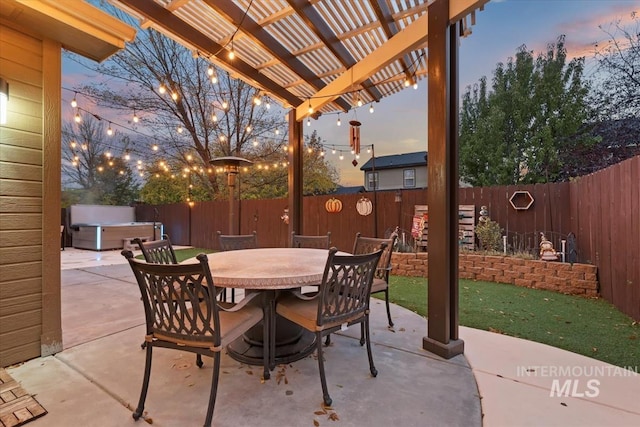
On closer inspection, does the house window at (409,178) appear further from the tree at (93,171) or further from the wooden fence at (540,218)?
the tree at (93,171)

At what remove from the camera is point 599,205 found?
3686 mm

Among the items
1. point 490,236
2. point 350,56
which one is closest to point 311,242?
point 350,56

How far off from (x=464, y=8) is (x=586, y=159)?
9.40 m

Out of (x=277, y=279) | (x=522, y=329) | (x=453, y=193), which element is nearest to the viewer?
(x=277, y=279)

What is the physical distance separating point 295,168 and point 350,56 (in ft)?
5.43

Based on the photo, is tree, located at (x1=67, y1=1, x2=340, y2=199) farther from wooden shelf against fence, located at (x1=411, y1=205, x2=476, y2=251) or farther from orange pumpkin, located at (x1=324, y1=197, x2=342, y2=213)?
wooden shelf against fence, located at (x1=411, y1=205, x2=476, y2=251)

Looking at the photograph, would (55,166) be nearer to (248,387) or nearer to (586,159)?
(248,387)

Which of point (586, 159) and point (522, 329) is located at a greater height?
point (586, 159)

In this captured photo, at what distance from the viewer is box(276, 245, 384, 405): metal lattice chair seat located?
5.70ft

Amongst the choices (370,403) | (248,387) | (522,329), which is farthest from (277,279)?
Result: (522,329)

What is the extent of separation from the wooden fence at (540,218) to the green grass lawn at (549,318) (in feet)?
1.03

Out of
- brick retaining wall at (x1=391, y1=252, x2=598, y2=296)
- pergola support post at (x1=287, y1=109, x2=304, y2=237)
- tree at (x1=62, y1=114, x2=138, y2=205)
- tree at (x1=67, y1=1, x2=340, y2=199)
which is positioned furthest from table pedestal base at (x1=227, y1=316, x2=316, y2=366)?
tree at (x1=62, y1=114, x2=138, y2=205)

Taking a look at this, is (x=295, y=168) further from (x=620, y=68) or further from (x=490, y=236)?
(x=620, y=68)

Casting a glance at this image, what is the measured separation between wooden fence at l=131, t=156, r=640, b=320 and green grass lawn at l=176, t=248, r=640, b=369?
0.32 metres
